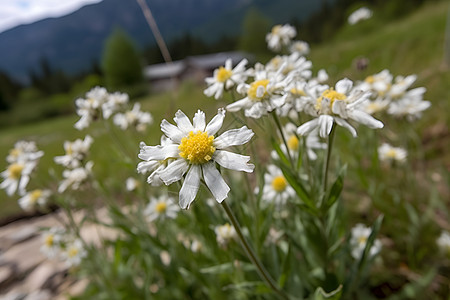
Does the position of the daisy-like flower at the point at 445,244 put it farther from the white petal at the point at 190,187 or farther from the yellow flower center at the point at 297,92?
the white petal at the point at 190,187

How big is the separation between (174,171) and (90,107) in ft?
4.45

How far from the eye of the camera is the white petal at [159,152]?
93cm

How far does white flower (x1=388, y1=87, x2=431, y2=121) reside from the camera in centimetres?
198

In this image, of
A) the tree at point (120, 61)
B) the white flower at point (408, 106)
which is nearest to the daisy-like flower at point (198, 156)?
the white flower at point (408, 106)

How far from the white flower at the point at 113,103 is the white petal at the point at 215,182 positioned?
1.34 m

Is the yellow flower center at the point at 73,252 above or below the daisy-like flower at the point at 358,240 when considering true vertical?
above

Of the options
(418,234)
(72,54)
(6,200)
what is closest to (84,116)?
(418,234)

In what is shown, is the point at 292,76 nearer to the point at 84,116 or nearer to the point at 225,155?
the point at 225,155

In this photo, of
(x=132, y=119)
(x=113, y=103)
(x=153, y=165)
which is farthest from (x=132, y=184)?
(x=153, y=165)

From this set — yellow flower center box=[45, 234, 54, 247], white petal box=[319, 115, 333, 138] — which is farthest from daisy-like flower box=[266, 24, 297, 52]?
yellow flower center box=[45, 234, 54, 247]

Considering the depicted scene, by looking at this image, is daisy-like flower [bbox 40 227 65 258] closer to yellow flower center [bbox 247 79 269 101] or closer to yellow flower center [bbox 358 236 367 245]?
yellow flower center [bbox 247 79 269 101]

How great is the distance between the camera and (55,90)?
174 ft

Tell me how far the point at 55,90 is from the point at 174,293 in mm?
59342

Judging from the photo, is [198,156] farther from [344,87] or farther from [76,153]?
[76,153]
